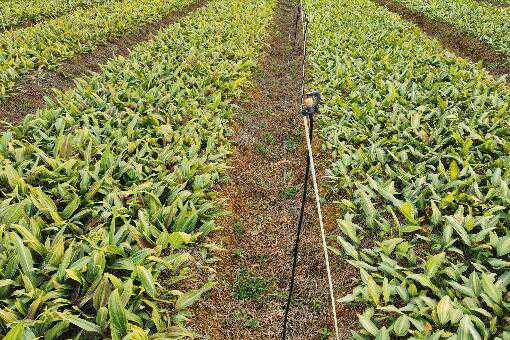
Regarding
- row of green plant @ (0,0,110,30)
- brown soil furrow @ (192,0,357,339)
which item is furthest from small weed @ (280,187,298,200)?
row of green plant @ (0,0,110,30)

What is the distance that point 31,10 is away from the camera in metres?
17.4

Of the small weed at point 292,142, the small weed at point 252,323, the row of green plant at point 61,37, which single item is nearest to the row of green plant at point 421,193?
the small weed at point 292,142

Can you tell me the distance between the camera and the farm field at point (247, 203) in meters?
3.65

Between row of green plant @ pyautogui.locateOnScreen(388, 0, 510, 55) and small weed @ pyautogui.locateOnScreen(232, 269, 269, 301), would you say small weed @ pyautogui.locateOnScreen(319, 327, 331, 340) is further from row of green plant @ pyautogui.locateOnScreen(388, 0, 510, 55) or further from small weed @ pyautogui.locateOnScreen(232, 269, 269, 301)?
row of green plant @ pyautogui.locateOnScreen(388, 0, 510, 55)

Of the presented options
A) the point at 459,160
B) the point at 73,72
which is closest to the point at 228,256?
the point at 459,160

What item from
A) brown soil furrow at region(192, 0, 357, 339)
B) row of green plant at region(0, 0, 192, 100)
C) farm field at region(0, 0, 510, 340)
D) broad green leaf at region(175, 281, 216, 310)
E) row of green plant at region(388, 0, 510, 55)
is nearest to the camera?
farm field at region(0, 0, 510, 340)

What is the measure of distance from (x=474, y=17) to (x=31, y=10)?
22.1 m

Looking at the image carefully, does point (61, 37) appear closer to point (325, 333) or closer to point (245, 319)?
point (245, 319)

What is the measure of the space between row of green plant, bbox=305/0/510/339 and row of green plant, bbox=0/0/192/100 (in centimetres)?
835

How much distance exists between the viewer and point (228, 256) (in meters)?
5.08

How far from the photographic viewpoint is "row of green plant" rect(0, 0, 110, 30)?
16375 mm

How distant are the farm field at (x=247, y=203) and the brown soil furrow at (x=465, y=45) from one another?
473 cm

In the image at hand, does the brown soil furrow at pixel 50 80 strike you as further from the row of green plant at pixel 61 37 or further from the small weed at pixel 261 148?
the small weed at pixel 261 148

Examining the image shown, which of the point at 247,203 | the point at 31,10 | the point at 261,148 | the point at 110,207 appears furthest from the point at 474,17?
the point at 31,10
